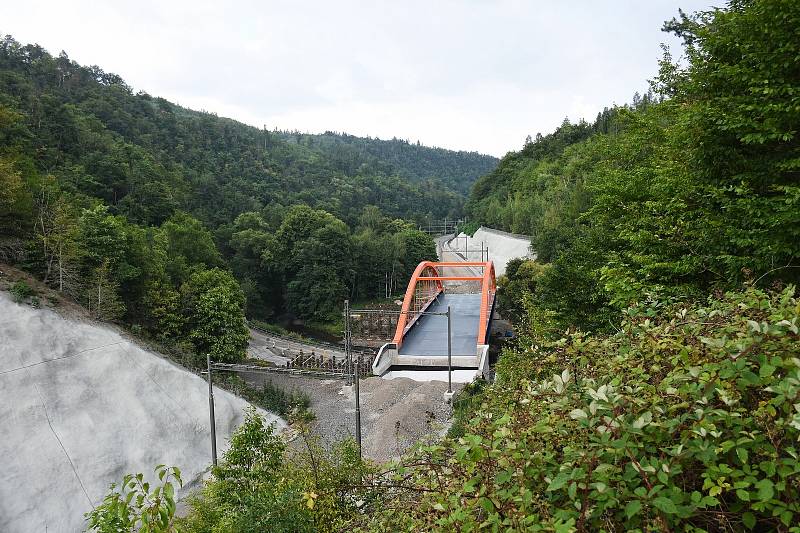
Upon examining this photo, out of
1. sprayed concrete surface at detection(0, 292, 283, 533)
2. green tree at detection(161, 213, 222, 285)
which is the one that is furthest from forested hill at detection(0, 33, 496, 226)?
sprayed concrete surface at detection(0, 292, 283, 533)

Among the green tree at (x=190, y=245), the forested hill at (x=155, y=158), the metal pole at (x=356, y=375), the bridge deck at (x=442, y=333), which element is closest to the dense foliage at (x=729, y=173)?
the metal pole at (x=356, y=375)

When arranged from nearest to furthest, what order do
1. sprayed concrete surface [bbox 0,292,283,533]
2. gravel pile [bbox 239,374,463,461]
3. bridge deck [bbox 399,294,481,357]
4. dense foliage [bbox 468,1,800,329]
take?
dense foliage [bbox 468,1,800,329], sprayed concrete surface [bbox 0,292,283,533], gravel pile [bbox 239,374,463,461], bridge deck [bbox 399,294,481,357]

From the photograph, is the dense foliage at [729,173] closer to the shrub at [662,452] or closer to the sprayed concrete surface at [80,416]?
the shrub at [662,452]

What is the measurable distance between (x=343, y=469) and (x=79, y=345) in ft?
55.9

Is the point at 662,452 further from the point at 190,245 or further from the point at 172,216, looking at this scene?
the point at 172,216

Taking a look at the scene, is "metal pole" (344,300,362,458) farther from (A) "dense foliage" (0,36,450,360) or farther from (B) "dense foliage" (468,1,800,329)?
(A) "dense foliage" (0,36,450,360)

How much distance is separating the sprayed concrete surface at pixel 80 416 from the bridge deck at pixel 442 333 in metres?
9.53

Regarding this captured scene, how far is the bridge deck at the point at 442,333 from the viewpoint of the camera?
26078mm

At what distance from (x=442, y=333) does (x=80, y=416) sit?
19.3 meters

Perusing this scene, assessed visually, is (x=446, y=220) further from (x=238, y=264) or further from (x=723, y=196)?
(x=723, y=196)

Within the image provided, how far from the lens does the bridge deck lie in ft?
85.6

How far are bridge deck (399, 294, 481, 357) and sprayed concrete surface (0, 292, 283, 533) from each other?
9.53 metres

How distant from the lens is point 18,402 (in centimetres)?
1633

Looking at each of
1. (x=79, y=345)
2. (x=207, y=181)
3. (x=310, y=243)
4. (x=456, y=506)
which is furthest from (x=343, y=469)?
(x=207, y=181)
